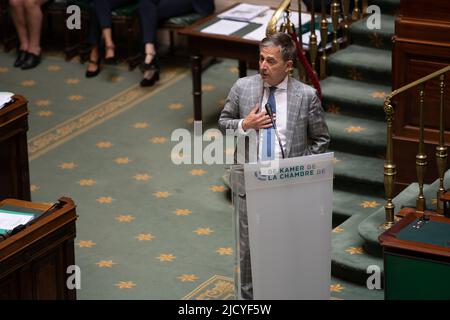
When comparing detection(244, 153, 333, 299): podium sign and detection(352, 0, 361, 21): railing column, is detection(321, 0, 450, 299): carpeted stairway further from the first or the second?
detection(244, 153, 333, 299): podium sign

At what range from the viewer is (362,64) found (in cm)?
905

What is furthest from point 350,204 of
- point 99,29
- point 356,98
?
point 99,29

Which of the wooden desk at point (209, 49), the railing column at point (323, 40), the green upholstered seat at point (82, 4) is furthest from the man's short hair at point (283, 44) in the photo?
the green upholstered seat at point (82, 4)

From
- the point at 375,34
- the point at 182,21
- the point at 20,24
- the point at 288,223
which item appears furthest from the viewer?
the point at 20,24

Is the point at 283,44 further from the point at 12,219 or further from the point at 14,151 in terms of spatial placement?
the point at 14,151

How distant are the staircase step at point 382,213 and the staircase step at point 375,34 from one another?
60.2 inches

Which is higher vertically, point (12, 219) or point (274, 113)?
point (274, 113)

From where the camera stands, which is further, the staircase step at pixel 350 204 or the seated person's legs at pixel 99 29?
the seated person's legs at pixel 99 29

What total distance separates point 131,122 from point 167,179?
1162 mm

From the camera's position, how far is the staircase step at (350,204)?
828cm

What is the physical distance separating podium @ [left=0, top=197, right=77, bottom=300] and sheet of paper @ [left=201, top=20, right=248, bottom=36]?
3.30 meters

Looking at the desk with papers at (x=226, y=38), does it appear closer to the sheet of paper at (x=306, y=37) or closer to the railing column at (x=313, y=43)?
the sheet of paper at (x=306, y=37)

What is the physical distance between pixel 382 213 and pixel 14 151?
2.40 m
